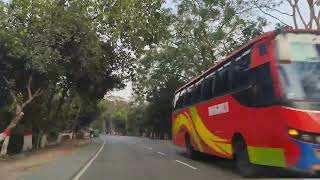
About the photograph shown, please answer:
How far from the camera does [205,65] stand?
49.8 metres

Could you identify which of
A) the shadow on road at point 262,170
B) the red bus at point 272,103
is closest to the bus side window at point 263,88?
the red bus at point 272,103

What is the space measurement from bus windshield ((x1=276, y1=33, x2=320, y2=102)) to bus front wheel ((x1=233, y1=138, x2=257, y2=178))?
10.5ft

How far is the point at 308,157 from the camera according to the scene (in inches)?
491

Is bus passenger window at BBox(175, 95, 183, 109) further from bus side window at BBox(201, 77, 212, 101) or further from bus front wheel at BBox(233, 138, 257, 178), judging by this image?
bus front wheel at BBox(233, 138, 257, 178)

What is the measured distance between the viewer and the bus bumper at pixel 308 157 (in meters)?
12.4

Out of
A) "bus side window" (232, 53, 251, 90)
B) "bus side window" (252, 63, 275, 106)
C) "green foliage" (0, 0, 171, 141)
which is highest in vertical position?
"green foliage" (0, 0, 171, 141)

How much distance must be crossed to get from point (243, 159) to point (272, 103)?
2999 millimetres

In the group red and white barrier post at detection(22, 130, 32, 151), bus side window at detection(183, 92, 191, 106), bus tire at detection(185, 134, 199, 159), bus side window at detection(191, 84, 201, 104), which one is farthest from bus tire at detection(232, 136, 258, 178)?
red and white barrier post at detection(22, 130, 32, 151)

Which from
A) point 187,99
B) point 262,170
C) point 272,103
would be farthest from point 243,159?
point 187,99

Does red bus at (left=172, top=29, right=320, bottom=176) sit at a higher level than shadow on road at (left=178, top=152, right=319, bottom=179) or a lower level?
higher

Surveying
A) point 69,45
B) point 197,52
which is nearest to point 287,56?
point 69,45

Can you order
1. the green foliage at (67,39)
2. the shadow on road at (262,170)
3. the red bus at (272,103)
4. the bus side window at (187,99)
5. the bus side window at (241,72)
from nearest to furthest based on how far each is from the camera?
1. the red bus at (272,103)
2. the bus side window at (241,72)
3. the shadow on road at (262,170)
4. the bus side window at (187,99)
5. the green foliage at (67,39)

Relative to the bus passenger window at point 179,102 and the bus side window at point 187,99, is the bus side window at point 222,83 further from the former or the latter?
the bus passenger window at point 179,102

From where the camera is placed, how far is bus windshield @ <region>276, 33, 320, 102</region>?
42.3 ft
